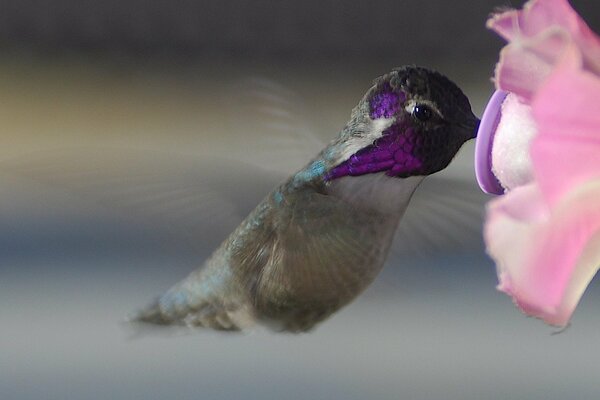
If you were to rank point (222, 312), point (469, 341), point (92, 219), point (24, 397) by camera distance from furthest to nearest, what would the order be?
1. point (92, 219)
2. point (469, 341)
3. point (24, 397)
4. point (222, 312)

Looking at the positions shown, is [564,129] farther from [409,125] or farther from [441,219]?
[441,219]

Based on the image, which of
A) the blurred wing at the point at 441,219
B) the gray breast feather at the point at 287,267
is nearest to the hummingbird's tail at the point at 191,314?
the gray breast feather at the point at 287,267

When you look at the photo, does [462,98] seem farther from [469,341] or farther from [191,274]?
[469,341]

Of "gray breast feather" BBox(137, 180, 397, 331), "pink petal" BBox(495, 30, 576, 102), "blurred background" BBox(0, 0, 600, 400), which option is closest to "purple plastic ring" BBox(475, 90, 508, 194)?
"pink petal" BBox(495, 30, 576, 102)

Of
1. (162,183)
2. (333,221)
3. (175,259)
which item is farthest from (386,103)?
(175,259)

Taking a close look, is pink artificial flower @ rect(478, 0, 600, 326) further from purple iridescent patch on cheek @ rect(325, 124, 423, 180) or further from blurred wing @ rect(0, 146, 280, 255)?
blurred wing @ rect(0, 146, 280, 255)

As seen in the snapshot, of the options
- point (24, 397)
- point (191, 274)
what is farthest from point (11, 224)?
point (191, 274)
